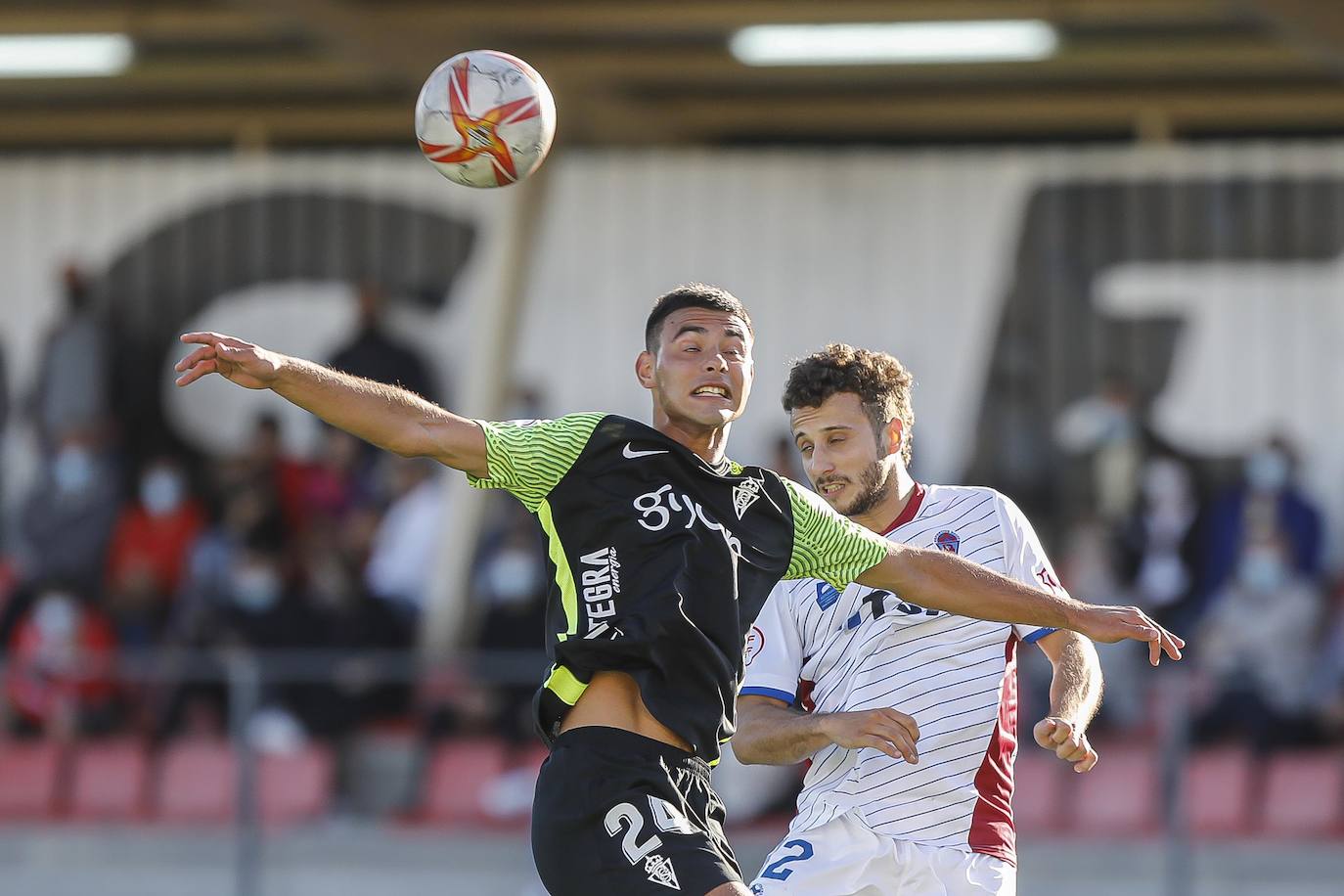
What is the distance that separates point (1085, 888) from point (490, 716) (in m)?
3.45

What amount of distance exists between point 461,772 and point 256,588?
8.78 ft

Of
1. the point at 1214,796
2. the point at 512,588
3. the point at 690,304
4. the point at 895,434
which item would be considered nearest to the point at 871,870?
the point at 895,434

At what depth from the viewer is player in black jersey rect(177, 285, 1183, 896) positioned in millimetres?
4773

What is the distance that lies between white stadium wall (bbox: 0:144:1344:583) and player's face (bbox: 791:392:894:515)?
9.49m

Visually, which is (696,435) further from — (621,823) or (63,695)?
(63,695)

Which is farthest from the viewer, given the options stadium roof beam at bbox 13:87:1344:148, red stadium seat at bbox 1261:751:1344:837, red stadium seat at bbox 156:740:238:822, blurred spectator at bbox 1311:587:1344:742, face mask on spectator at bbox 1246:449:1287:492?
stadium roof beam at bbox 13:87:1344:148

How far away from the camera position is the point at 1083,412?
51.6ft

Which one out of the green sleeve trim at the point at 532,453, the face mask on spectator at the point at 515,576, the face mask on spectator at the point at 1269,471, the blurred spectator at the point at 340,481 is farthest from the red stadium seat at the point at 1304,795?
the blurred spectator at the point at 340,481

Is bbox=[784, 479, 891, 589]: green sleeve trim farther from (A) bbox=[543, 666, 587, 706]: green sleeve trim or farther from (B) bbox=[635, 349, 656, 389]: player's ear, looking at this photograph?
(A) bbox=[543, 666, 587, 706]: green sleeve trim

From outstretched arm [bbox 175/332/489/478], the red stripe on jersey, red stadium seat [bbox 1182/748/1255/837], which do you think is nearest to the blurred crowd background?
red stadium seat [bbox 1182/748/1255/837]

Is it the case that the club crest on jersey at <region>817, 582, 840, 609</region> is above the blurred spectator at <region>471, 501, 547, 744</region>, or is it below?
above

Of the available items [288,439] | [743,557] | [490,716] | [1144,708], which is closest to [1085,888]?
[1144,708]

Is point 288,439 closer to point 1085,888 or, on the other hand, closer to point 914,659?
point 1085,888

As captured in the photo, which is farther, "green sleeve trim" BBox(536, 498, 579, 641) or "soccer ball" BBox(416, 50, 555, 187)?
"soccer ball" BBox(416, 50, 555, 187)
